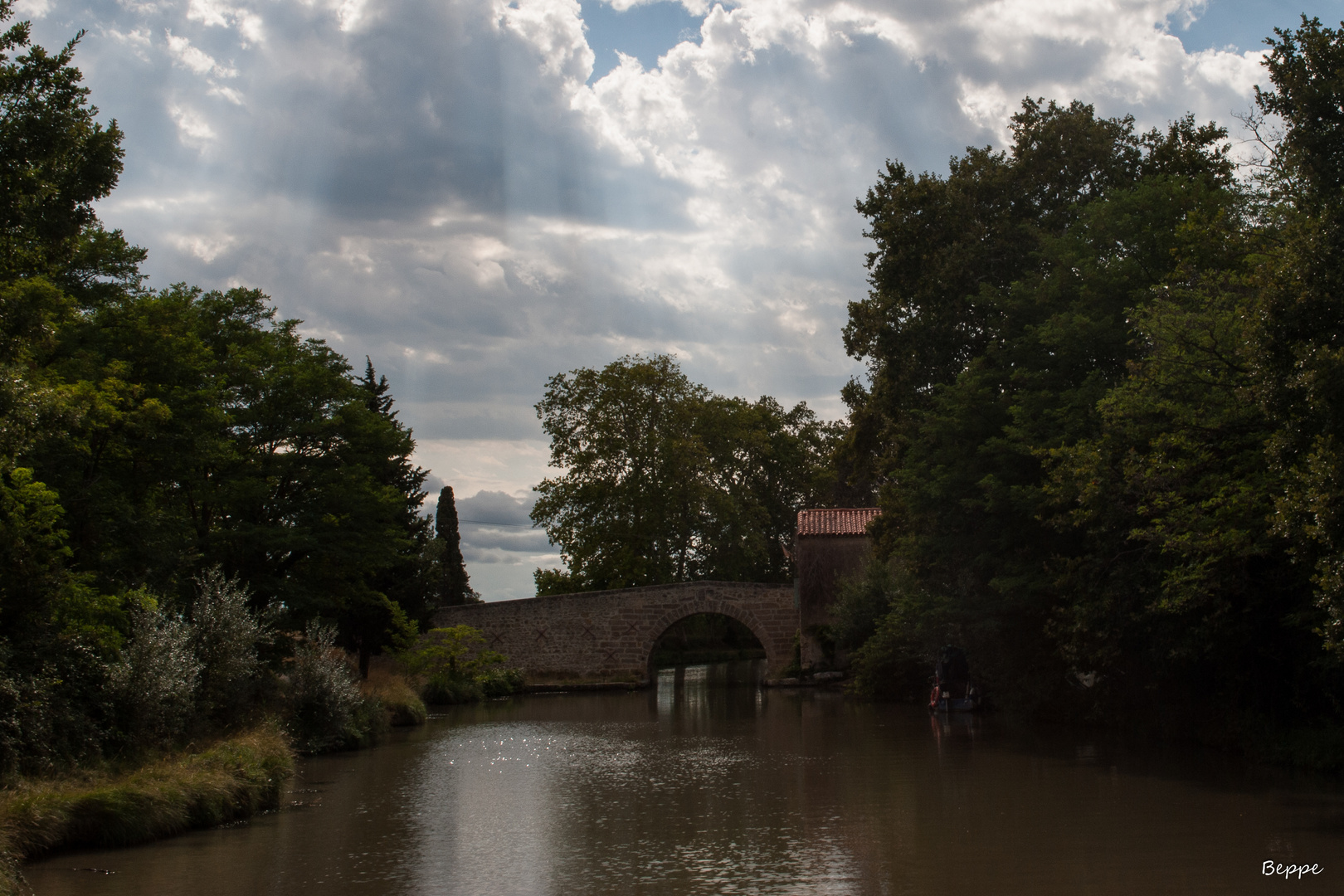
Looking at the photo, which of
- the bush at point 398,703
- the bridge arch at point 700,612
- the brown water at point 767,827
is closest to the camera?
the brown water at point 767,827

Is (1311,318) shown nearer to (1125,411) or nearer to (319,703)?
(1125,411)

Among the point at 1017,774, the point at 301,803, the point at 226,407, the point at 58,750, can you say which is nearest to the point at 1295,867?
the point at 1017,774

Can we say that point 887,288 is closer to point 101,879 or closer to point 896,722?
point 896,722

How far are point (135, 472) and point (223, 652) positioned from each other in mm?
3525

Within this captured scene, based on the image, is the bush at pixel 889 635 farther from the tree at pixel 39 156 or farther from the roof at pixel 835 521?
the tree at pixel 39 156

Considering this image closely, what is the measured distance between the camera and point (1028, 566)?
1670cm

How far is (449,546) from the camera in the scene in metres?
43.3

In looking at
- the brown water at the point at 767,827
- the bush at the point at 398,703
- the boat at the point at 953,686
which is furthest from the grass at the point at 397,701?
the boat at the point at 953,686

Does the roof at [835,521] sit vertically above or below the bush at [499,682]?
above

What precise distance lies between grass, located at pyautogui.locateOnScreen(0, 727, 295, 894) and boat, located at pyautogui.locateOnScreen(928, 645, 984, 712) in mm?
13710

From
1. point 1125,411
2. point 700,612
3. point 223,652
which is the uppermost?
Answer: point 1125,411

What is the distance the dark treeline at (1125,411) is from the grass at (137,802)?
10.0 m

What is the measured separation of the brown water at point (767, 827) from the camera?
25.8 feet
